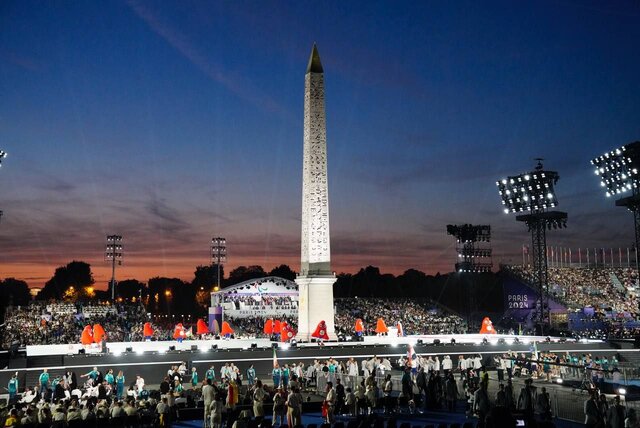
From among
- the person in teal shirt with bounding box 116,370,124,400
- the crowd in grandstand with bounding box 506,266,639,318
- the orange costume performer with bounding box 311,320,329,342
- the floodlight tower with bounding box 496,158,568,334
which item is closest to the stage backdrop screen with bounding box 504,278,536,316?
the crowd in grandstand with bounding box 506,266,639,318

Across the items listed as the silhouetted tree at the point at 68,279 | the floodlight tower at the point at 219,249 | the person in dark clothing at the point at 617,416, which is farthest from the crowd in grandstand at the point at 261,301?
the silhouetted tree at the point at 68,279

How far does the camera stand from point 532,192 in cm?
5222

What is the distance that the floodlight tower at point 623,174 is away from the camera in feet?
132

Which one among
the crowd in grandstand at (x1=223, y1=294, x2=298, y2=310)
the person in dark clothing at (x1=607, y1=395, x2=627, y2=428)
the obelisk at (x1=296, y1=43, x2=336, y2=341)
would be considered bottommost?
the person in dark clothing at (x1=607, y1=395, x2=627, y2=428)

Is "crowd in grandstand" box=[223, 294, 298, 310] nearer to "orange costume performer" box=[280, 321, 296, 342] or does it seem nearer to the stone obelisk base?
"orange costume performer" box=[280, 321, 296, 342]

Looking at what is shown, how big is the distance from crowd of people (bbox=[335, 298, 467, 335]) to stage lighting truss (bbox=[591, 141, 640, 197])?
2081 cm

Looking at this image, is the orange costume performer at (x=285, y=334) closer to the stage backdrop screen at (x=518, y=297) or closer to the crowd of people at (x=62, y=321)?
the crowd of people at (x=62, y=321)

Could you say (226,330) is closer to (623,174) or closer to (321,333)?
(321,333)

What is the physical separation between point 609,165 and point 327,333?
2295cm

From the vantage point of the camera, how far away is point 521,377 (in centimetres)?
2714

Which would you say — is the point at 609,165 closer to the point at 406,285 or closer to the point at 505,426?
the point at 505,426

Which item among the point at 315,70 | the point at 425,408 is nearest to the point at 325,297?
the point at 315,70

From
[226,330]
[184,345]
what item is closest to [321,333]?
[226,330]

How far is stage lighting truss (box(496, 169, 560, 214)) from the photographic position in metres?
51.9
